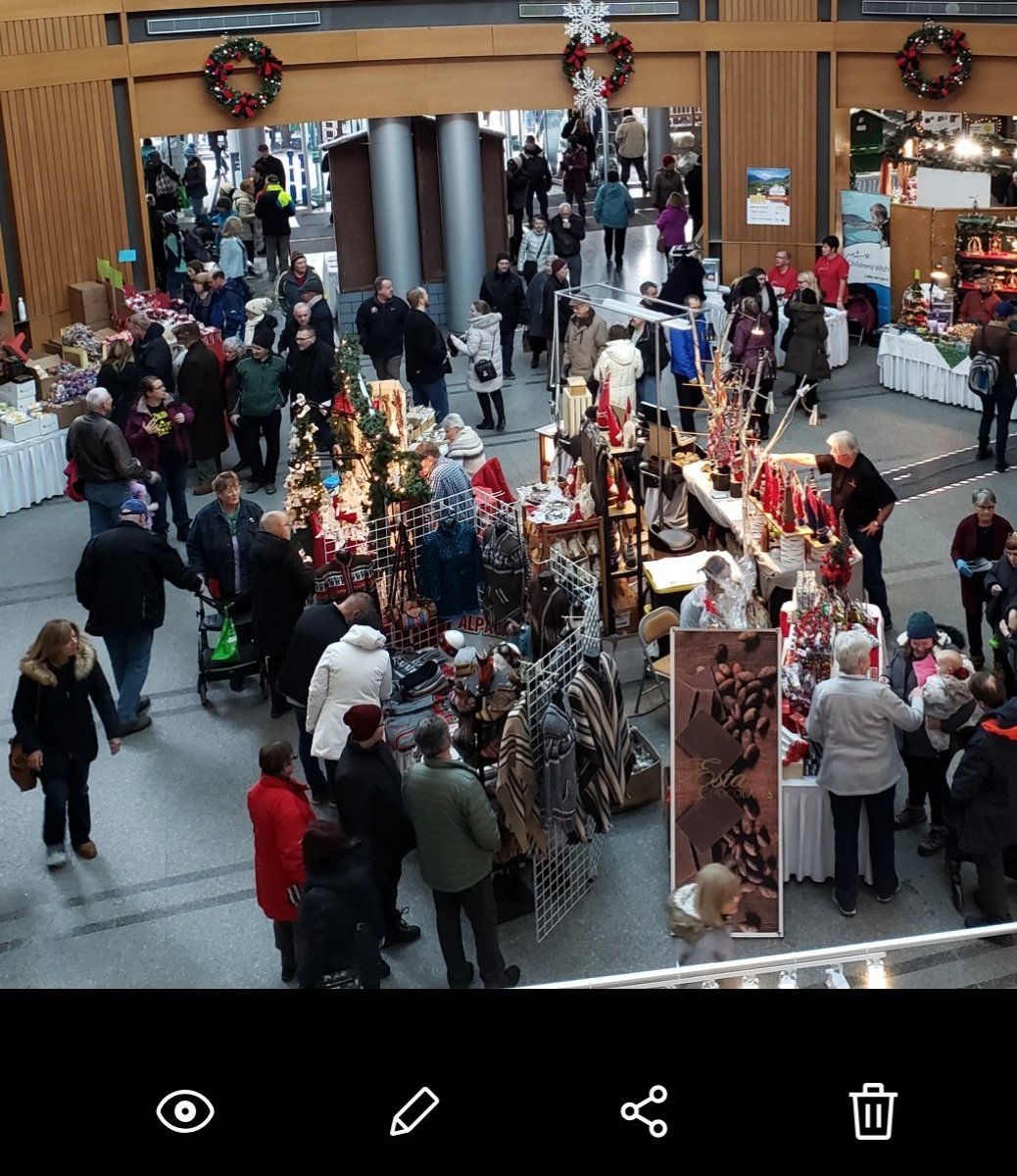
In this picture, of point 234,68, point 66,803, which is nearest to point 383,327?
point 234,68

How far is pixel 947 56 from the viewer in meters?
15.3

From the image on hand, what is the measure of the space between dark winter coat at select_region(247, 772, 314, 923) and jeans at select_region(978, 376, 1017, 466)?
7462 mm

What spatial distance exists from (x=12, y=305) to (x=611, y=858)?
9650 mm

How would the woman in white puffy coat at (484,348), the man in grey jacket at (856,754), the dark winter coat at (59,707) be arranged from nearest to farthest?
the man in grey jacket at (856,754)
the dark winter coat at (59,707)
the woman in white puffy coat at (484,348)

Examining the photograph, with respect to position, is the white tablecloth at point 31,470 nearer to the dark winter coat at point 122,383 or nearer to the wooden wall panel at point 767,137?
the dark winter coat at point 122,383

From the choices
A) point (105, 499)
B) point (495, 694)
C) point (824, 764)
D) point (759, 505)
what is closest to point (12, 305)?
point (105, 499)

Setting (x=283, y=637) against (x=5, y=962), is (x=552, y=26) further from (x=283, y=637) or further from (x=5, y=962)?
(x=5, y=962)

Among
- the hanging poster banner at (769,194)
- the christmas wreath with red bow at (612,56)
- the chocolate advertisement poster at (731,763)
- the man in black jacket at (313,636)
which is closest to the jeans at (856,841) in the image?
the chocolate advertisement poster at (731,763)

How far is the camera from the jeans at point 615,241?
1852cm

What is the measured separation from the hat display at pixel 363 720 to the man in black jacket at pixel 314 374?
21.3 feet

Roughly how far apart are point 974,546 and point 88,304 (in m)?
9.33

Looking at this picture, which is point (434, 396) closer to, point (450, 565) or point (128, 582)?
point (450, 565)
